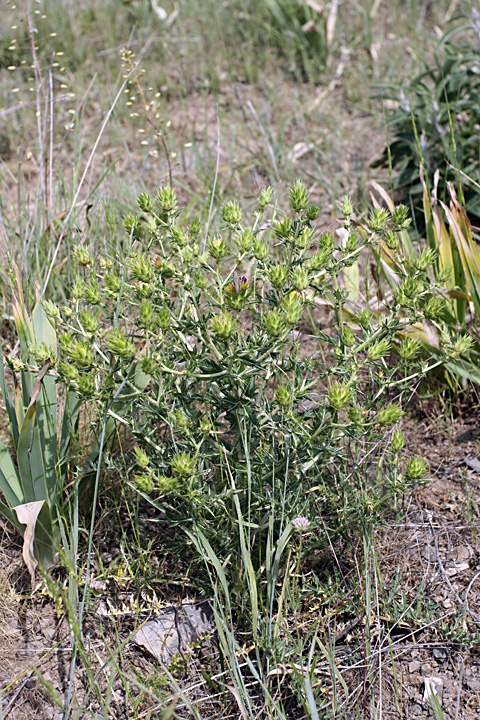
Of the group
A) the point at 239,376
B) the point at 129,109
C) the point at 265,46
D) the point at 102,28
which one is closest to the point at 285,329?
the point at 239,376

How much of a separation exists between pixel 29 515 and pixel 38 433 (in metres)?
0.23

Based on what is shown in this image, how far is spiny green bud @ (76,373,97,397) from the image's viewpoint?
1364mm

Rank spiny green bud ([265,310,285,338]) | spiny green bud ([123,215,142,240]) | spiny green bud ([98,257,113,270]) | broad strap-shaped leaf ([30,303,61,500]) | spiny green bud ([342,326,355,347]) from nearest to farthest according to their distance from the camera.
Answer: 1. spiny green bud ([265,310,285,338])
2. spiny green bud ([342,326,355,347])
3. spiny green bud ([123,215,142,240])
4. spiny green bud ([98,257,113,270])
5. broad strap-shaped leaf ([30,303,61,500])

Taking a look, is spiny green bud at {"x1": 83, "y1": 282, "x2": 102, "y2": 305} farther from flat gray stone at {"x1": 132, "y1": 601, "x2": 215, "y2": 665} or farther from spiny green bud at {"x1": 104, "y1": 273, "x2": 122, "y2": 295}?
flat gray stone at {"x1": 132, "y1": 601, "x2": 215, "y2": 665}

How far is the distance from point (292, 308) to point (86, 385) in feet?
1.57

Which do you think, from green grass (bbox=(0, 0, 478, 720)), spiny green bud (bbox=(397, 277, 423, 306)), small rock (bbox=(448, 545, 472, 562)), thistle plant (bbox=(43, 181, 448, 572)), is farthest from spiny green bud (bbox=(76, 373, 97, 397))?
small rock (bbox=(448, 545, 472, 562))

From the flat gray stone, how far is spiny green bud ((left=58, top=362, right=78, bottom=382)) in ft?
2.58

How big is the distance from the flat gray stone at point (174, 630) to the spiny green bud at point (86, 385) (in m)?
0.76

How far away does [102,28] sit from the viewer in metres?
5.26

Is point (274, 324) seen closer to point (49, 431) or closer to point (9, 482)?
point (49, 431)

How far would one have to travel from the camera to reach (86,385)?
4.48ft

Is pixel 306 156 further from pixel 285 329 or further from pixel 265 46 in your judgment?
pixel 285 329

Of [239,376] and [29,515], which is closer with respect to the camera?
[239,376]

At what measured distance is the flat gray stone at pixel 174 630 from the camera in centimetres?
172
